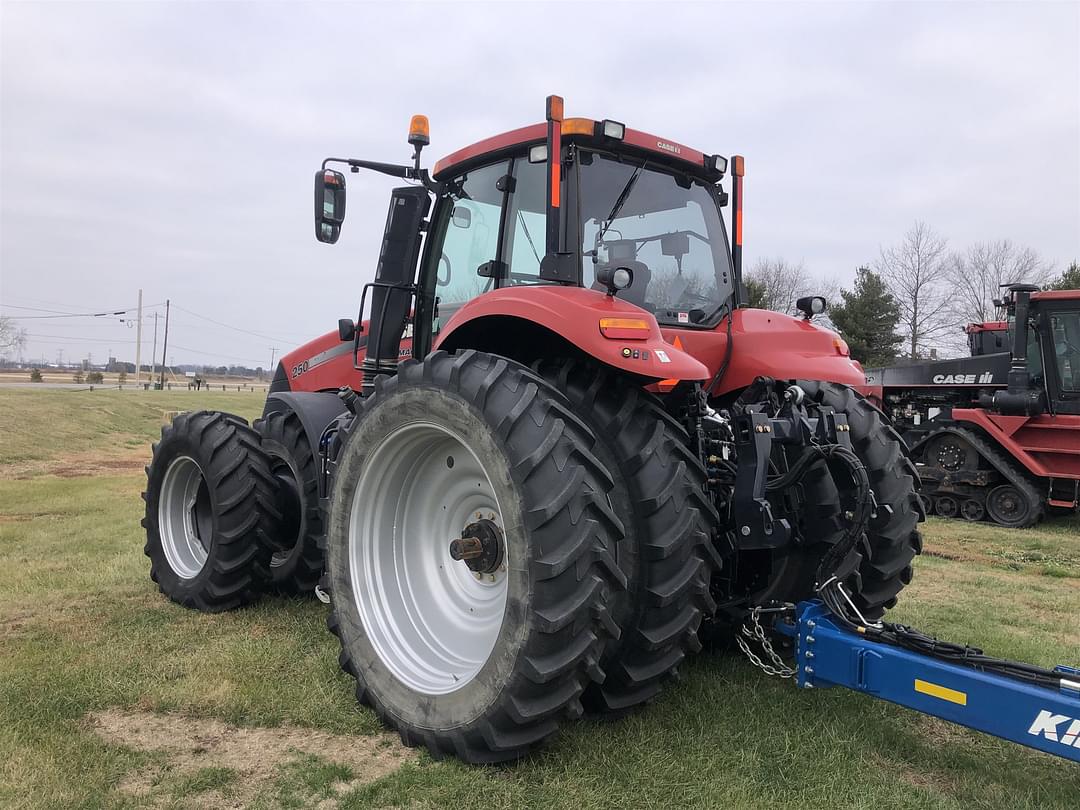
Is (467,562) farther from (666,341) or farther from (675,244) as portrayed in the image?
Result: (675,244)

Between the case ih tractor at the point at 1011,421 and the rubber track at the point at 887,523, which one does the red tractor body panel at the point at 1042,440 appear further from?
the rubber track at the point at 887,523

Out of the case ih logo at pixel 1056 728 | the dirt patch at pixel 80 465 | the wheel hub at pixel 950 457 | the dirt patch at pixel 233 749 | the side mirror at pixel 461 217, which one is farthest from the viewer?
the dirt patch at pixel 80 465

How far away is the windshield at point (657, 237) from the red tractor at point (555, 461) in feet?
0.05

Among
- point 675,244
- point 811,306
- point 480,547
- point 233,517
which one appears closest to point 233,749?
point 480,547

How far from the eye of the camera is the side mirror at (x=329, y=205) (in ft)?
15.2

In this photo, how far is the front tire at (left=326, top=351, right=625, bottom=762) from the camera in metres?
2.66

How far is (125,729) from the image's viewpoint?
3.20 meters

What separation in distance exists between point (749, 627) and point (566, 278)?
5.69 feet

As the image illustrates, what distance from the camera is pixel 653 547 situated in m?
2.82

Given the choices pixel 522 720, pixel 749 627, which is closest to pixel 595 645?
pixel 522 720

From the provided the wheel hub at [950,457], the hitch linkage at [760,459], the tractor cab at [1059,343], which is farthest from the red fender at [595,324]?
the wheel hub at [950,457]

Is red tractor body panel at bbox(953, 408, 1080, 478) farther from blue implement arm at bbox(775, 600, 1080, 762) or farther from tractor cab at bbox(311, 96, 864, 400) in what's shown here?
blue implement arm at bbox(775, 600, 1080, 762)

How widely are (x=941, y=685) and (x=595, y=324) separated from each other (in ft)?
5.47

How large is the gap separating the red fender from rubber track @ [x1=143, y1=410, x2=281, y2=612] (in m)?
2.29
